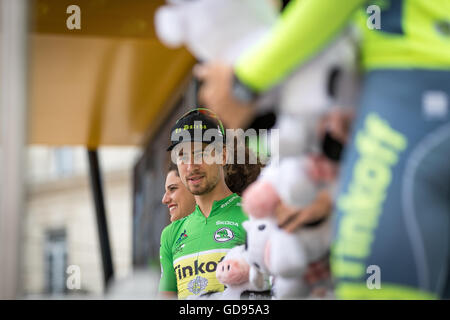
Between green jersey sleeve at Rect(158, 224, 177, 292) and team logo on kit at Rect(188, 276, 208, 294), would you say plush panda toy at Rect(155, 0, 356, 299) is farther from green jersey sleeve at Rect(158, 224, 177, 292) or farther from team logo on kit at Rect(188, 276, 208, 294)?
green jersey sleeve at Rect(158, 224, 177, 292)

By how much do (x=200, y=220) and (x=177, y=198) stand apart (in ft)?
0.23

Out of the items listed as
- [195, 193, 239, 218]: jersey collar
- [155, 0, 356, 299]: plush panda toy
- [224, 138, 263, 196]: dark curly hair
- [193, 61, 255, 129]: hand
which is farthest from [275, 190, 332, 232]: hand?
[195, 193, 239, 218]: jersey collar

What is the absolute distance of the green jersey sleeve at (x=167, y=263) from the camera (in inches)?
53.2

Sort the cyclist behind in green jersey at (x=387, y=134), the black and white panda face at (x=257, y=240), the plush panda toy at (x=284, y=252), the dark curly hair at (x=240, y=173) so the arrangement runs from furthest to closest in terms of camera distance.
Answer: the dark curly hair at (x=240, y=173) < the black and white panda face at (x=257, y=240) < the plush panda toy at (x=284, y=252) < the cyclist behind in green jersey at (x=387, y=134)

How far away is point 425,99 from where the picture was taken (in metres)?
0.82

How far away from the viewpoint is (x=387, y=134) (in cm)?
81

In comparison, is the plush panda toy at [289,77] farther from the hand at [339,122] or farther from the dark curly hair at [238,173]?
the dark curly hair at [238,173]

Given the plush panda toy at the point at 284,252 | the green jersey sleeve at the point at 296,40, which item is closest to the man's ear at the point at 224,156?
the plush panda toy at the point at 284,252

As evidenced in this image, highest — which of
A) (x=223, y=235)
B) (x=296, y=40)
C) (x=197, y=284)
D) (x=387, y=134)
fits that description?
(x=296, y=40)

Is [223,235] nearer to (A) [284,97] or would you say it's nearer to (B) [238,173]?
(B) [238,173]

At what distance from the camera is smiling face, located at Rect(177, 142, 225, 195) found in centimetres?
129

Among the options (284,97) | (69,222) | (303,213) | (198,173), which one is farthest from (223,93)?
(69,222)
